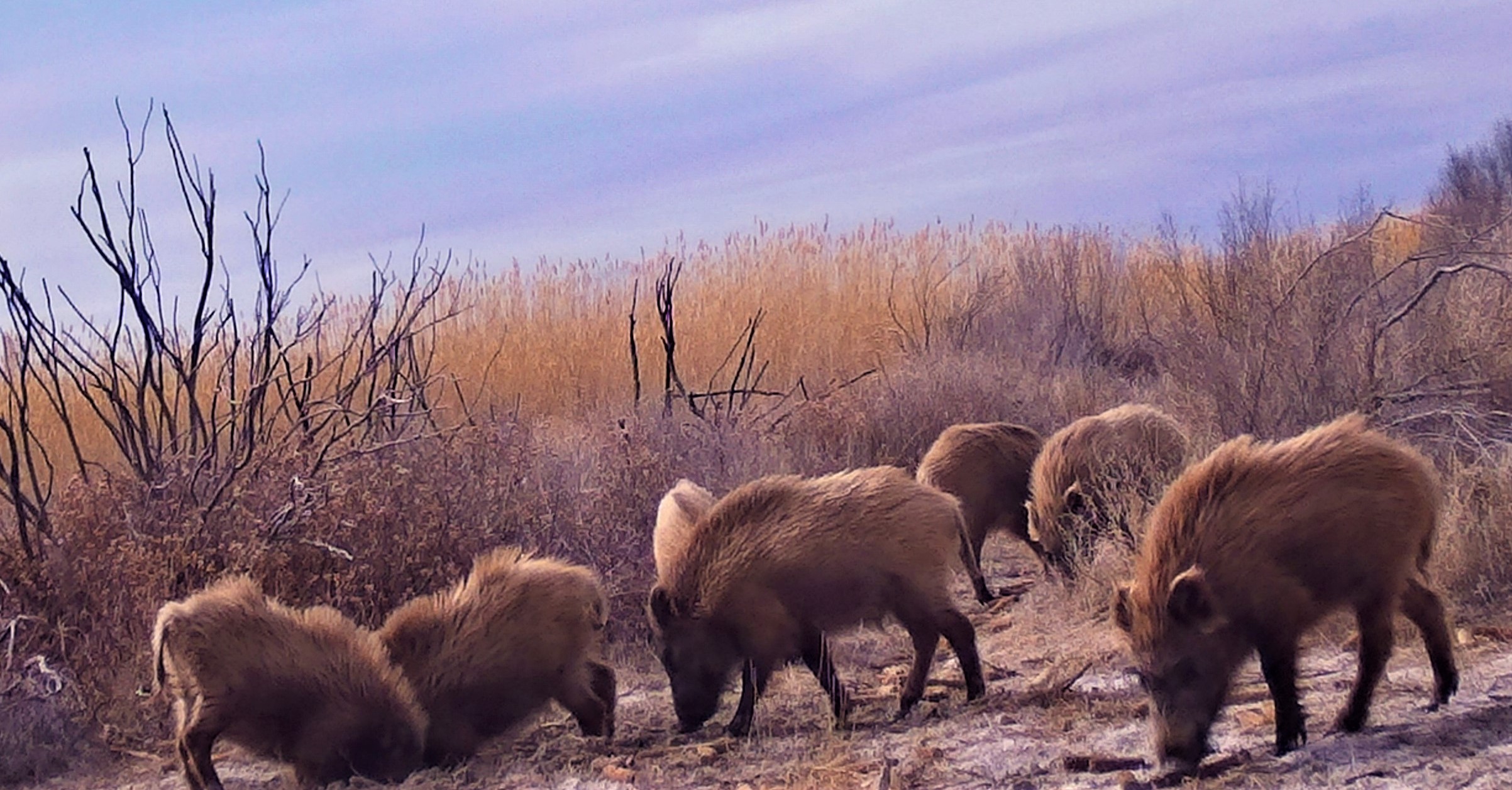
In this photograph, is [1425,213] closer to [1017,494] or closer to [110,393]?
[1017,494]

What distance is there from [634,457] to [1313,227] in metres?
7.55

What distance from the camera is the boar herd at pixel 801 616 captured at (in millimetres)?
5340

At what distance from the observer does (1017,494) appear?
30.4 ft

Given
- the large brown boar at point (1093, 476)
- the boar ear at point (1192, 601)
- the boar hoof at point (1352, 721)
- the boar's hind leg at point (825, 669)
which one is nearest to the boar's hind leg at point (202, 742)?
the boar's hind leg at point (825, 669)

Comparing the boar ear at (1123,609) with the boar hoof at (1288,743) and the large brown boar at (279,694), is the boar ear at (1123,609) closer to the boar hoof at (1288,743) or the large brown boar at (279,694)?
the boar hoof at (1288,743)

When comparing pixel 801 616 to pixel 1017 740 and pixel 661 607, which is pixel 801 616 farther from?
pixel 1017 740

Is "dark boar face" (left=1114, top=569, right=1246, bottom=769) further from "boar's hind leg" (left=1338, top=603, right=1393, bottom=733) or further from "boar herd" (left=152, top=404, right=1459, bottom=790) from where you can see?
"boar's hind leg" (left=1338, top=603, right=1393, bottom=733)

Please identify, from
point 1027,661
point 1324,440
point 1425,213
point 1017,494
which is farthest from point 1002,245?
point 1324,440

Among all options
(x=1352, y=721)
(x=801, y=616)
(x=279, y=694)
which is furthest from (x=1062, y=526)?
(x=279, y=694)

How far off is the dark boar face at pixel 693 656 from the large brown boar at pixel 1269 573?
1.89 m

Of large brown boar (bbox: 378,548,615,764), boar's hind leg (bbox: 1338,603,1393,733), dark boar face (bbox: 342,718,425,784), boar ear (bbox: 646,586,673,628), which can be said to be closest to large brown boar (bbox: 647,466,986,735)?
boar ear (bbox: 646,586,673,628)

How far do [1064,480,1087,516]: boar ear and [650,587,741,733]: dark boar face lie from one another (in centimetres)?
242

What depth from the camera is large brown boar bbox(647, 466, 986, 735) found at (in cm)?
665

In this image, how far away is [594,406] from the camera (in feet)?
46.4
